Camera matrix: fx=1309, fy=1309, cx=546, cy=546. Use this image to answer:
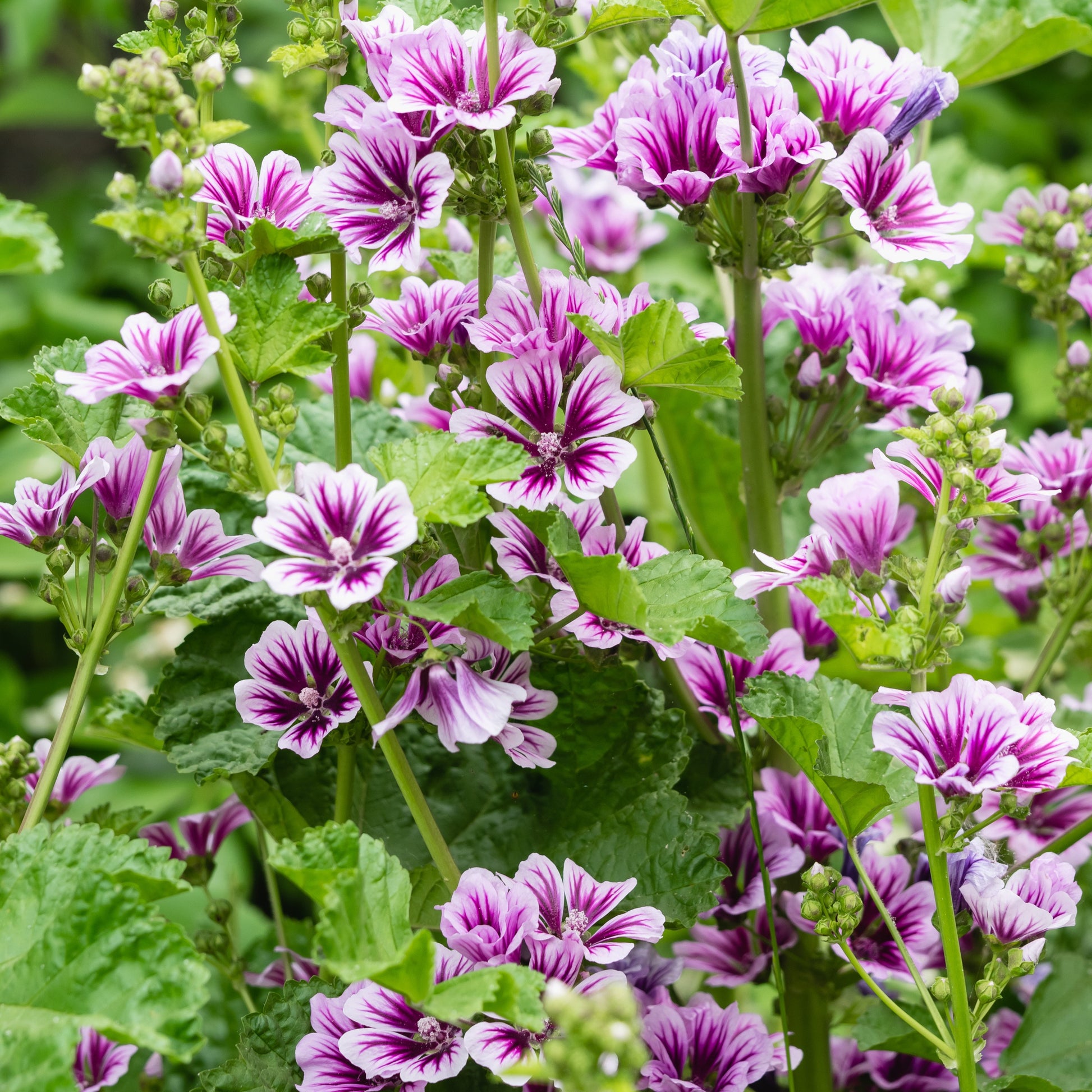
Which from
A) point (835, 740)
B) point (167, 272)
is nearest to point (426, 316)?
point (835, 740)

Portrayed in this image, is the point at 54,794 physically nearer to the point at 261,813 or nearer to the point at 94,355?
the point at 261,813

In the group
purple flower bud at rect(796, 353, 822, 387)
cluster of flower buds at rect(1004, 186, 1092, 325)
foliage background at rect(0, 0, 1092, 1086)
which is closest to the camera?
purple flower bud at rect(796, 353, 822, 387)

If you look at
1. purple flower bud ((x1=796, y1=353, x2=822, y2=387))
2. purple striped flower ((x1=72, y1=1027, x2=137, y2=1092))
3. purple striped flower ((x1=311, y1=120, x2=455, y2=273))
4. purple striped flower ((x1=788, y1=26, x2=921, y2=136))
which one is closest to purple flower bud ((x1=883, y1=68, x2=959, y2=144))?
purple striped flower ((x1=788, y1=26, x2=921, y2=136))

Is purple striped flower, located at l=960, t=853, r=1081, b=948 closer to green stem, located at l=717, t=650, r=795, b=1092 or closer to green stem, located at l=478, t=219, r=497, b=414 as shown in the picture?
green stem, located at l=717, t=650, r=795, b=1092

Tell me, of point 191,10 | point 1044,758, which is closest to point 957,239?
point 1044,758

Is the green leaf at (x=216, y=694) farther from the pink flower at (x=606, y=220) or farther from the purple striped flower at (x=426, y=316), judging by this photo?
the pink flower at (x=606, y=220)

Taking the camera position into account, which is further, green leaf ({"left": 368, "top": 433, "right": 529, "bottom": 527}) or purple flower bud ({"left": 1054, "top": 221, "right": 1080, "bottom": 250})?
purple flower bud ({"left": 1054, "top": 221, "right": 1080, "bottom": 250})
